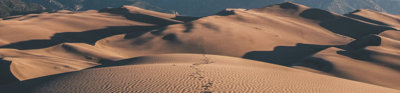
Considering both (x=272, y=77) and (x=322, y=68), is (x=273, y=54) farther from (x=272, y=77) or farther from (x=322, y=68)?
(x=272, y=77)

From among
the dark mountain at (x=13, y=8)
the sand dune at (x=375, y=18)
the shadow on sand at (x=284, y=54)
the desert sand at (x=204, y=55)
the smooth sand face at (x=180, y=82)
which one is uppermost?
the smooth sand face at (x=180, y=82)

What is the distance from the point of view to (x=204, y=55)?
17703 millimetres

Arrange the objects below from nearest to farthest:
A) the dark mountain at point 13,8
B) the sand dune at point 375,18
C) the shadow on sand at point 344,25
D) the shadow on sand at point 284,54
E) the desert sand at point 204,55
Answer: the desert sand at point 204,55 < the shadow on sand at point 284,54 < the shadow on sand at point 344,25 < the sand dune at point 375,18 < the dark mountain at point 13,8

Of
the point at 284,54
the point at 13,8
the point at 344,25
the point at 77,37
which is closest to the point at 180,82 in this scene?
the point at 284,54

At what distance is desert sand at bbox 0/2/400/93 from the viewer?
9.52 meters

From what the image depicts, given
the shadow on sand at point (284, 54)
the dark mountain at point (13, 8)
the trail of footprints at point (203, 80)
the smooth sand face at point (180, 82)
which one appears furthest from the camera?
the dark mountain at point (13, 8)

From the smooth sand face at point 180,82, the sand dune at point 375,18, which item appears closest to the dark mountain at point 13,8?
the sand dune at point 375,18

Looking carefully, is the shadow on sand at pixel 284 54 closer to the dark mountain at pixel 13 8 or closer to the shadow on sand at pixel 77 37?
the shadow on sand at pixel 77 37

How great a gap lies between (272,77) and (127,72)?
4989 mm

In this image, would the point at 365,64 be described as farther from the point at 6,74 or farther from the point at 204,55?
the point at 6,74

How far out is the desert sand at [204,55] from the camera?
952 cm

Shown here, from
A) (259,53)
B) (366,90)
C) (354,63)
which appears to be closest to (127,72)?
(366,90)

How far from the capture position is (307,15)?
46625mm

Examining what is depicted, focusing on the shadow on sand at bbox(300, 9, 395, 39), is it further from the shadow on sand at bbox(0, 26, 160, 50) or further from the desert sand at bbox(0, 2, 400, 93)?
the shadow on sand at bbox(0, 26, 160, 50)
